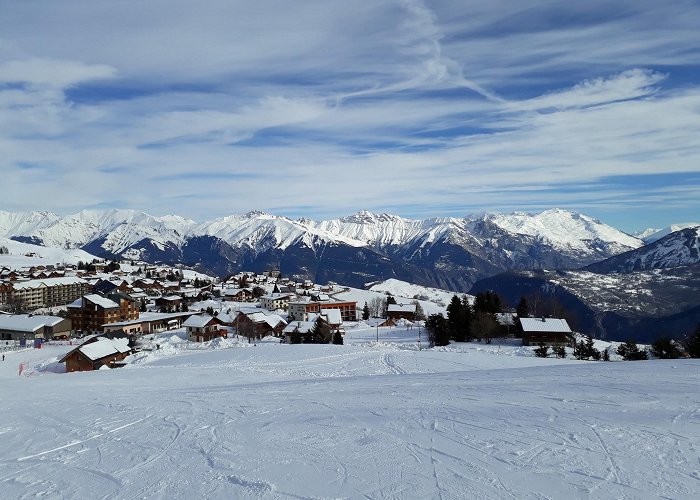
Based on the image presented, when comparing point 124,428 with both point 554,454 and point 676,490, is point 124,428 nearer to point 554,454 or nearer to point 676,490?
point 554,454

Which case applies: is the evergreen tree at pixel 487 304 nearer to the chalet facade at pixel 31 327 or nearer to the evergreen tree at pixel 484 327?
the evergreen tree at pixel 484 327

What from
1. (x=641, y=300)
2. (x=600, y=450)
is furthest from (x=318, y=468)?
(x=641, y=300)

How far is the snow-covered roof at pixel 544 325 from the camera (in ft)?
157

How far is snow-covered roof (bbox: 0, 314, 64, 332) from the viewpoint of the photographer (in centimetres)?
5538

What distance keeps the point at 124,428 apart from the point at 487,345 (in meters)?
42.1

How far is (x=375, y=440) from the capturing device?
27.4ft

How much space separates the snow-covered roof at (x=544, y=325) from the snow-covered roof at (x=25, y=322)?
58.0 m

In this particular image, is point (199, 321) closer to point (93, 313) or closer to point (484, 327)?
point (93, 313)

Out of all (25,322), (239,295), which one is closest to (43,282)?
(239,295)

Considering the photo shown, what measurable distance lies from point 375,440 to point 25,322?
63.8 m

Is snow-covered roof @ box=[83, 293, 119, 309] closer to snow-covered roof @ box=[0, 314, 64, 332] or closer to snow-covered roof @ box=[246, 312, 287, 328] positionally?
snow-covered roof @ box=[0, 314, 64, 332]

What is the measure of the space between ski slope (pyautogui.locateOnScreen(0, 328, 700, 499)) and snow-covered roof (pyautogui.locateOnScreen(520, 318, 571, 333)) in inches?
1349

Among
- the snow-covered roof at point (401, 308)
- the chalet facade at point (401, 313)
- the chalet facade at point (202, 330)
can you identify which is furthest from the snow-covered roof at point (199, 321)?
the snow-covered roof at point (401, 308)

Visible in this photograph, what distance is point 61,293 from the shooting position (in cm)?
9969
